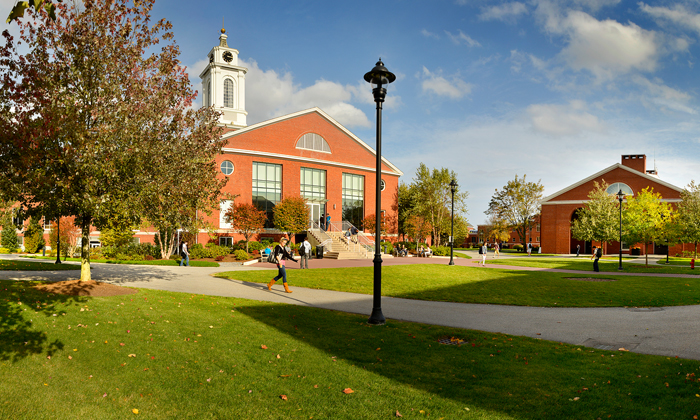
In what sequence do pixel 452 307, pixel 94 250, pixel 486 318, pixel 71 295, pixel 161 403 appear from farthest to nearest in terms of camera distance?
pixel 94 250 < pixel 452 307 < pixel 486 318 < pixel 71 295 < pixel 161 403

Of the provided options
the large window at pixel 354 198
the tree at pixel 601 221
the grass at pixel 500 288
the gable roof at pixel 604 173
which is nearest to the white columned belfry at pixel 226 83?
the large window at pixel 354 198

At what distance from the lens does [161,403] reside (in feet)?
15.8

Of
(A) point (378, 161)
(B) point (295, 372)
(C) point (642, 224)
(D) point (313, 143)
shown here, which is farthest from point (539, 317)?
(D) point (313, 143)

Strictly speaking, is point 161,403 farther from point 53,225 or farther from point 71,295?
point 53,225

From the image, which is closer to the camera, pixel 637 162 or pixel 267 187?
pixel 267 187

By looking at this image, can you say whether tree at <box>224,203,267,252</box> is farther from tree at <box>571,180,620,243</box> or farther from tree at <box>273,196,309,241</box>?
tree at <box>571,180,620,243</box>

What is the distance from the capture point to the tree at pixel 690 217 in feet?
109

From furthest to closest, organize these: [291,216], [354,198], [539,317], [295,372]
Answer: [354,198]
[291,216]
[539,317]
[295,372]

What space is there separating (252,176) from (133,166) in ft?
87.9

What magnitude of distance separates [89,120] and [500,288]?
586 inches

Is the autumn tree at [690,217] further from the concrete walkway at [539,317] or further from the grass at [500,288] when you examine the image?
the concrete walkway at [539,317]

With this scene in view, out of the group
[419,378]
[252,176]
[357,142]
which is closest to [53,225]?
[252,176]

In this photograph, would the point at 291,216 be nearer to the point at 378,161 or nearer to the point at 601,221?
the point at 378,161

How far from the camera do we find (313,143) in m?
41.1
